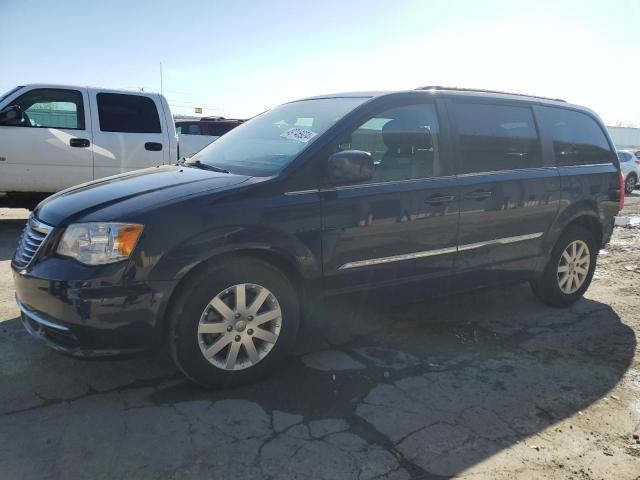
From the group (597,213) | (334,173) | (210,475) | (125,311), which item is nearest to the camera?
(210,475)

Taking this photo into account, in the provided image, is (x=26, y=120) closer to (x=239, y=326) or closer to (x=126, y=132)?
(x=126, y=132)

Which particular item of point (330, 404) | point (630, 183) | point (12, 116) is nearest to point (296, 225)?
point (330, 404)

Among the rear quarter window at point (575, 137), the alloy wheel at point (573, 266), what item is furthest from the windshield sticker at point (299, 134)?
the alloy wheel at point (573, 266)

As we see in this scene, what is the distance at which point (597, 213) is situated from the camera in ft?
16.0

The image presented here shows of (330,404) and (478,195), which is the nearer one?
(330,404)

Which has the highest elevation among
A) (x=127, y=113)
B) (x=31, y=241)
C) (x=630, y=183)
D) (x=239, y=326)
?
(x=127, y=113)

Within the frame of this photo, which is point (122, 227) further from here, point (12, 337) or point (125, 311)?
point (12, 337)

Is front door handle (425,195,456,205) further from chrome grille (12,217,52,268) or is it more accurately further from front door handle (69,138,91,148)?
front door handle (69,138,91,148)

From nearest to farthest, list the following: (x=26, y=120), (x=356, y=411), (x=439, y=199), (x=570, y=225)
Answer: (x=356, y=411) → (x=439, y=199) → (x=570, y=225) → (x=26, y=120)

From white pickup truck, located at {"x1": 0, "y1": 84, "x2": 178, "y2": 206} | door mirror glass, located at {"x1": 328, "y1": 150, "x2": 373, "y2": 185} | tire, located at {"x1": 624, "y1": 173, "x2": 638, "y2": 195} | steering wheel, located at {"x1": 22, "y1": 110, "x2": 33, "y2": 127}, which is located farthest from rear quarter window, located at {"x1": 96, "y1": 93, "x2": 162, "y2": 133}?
tire, located at {"x1": 624, "y1": 173, "x2": 638, "y2": 195}

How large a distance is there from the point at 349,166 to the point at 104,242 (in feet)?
4.89

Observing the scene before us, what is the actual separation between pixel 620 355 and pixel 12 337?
175 inches

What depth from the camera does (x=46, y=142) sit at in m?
7.27

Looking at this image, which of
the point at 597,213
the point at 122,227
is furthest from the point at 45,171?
the point at 597,213
